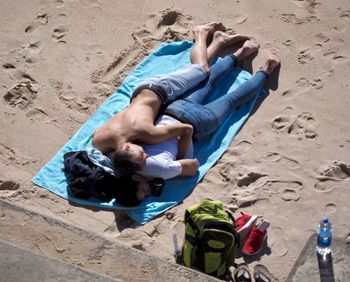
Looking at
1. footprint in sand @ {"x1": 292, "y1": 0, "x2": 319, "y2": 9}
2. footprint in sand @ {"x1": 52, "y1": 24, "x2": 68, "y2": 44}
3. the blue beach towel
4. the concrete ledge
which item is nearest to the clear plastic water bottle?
the concrete ledge

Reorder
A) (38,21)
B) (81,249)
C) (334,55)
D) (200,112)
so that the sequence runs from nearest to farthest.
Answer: (81,249) < (200,112) < (334,55) < (38,21)

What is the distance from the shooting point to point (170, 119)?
6504 mm

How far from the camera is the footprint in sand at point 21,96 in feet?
22.8

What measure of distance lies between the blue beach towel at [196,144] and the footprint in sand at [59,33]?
0.91 metres

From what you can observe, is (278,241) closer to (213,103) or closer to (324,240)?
(324,240)

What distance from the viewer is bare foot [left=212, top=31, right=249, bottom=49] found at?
24.4 ft

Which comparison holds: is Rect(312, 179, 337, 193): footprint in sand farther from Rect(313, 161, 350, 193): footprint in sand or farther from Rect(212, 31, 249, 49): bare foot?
Rect(212, 31, 249, 49): bare foot

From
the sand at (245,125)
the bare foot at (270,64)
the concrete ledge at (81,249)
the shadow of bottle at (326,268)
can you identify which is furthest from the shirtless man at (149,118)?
the shadow of bottle at (326,268)

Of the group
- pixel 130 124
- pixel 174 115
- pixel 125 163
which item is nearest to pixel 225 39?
pixel 174 115

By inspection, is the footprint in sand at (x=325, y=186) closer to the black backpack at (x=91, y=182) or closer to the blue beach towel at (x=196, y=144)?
the blue beach towel at (x=196, y=144)

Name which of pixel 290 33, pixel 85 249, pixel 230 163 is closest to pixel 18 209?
pixel 85 249

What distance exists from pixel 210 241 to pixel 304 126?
187 centimetres

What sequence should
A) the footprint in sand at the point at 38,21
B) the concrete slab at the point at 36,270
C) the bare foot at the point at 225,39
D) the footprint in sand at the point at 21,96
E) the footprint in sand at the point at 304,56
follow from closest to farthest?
the concrete slab at the point at 36,270 < the footprint in sand at the point at 21,96 < the footprint in sand at the point at 304,56 < the bare foot at the point at 225,39 < the footprint in sand at the point at 38,21

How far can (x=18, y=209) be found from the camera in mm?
5332
